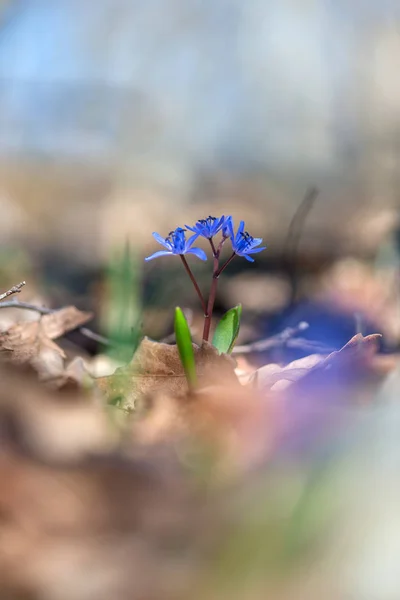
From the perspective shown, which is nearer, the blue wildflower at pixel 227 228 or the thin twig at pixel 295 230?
the blue wildflower at pixel 227 228

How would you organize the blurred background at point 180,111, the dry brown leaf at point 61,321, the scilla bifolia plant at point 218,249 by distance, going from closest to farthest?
the scilla bifolia plant at point 218,249, the dry brown leaf at point 61,321, the blurred background at point 180,111

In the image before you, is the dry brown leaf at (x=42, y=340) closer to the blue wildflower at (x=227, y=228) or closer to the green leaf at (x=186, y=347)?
the green leaf at (x=186, y=347)

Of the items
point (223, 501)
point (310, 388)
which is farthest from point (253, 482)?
point (310, 388)

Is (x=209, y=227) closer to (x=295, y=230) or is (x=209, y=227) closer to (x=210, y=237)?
(x=210, y=237)

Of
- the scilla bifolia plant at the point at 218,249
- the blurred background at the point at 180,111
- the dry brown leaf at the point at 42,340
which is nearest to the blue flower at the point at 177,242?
the scilla bifolia plant at the point at 218,249

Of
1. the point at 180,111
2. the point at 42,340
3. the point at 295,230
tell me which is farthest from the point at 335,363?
the point at 180,111

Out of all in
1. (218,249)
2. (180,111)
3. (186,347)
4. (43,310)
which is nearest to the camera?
(186,347)

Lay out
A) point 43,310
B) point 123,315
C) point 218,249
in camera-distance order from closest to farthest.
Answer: point 218,249 → point 123,315 → point 43,310
